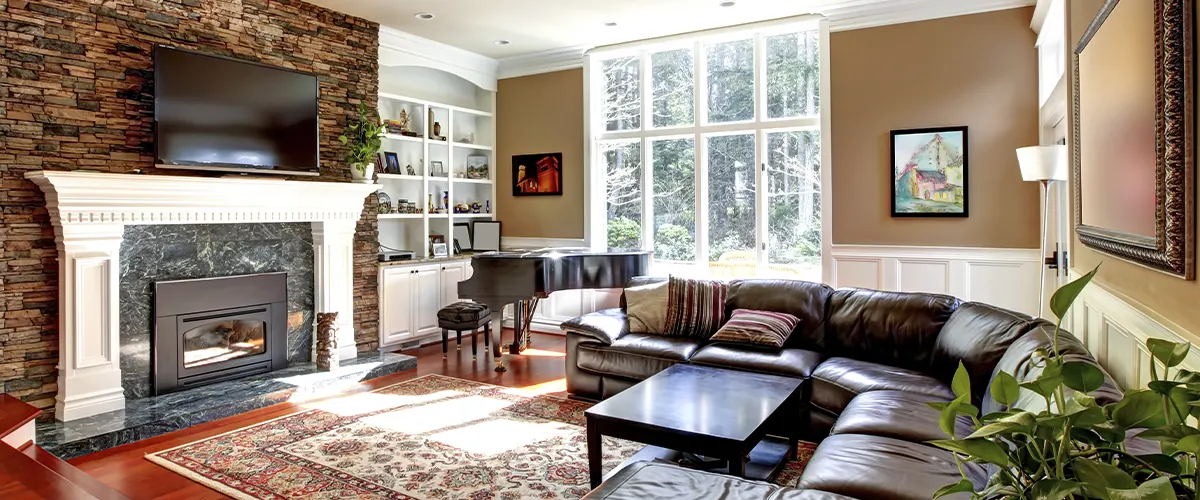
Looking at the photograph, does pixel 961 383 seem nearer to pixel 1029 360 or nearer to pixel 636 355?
pixel 1029 360

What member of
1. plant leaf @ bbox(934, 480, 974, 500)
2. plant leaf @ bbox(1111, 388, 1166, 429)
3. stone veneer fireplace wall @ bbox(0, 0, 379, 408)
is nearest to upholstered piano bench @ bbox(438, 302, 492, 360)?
stone veneer fireplace wall @ bbox(0, 0, 379, 408)

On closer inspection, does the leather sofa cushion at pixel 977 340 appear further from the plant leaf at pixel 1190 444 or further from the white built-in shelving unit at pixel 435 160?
the white built-in shelving unit at pixel 435 160

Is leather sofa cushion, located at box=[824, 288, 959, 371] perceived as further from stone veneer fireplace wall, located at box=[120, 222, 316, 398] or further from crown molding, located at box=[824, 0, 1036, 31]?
stone veneer fireplace wall, located at box=[120, 222, 316, 398]

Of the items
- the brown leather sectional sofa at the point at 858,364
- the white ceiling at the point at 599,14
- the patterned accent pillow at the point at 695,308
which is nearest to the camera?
the brown leather sectional sofa at the point at 858,364

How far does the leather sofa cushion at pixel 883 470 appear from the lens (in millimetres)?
1988

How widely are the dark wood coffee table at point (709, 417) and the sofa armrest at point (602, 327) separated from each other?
27.9 inches

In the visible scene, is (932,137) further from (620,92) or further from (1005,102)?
(620,92)

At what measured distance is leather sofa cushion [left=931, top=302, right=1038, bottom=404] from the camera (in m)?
2.99

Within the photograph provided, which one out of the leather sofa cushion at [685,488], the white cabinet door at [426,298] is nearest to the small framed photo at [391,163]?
the white cabinet door at [426,298]

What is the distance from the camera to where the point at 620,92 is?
266 inches

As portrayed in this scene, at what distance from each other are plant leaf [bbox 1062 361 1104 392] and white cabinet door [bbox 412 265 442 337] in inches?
233

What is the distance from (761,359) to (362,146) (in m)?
3.59

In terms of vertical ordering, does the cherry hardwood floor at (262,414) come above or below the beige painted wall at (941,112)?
below

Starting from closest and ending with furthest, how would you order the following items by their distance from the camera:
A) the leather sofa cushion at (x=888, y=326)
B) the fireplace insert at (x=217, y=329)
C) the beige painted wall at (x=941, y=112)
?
1. the leather sofa cushion at (x=888, y=326)
2. the fireplace insert at (x=217, y=329)
3. the beige painted wall at (x=941, y=112)
